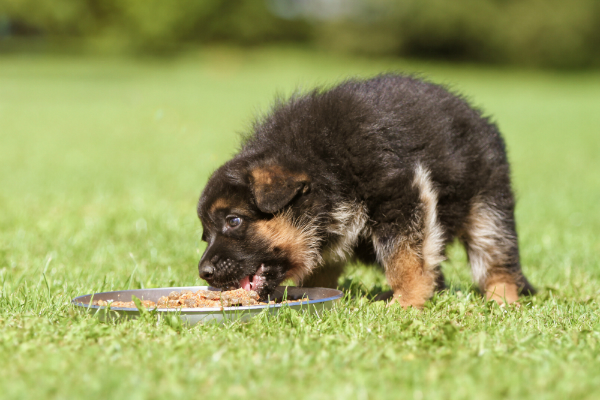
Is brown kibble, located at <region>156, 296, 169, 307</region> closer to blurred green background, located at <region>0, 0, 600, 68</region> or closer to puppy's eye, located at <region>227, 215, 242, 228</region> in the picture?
puppy's eye, located at <region>227, 215, 242, 228</region>

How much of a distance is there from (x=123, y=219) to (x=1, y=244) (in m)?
1.33

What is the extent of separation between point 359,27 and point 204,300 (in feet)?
153

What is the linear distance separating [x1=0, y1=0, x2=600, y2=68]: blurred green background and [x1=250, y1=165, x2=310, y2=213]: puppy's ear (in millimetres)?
44669

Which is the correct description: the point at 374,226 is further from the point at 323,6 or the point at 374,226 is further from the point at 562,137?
the point at 323,6

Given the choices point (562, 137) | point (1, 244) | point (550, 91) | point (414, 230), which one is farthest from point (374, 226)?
point (550, 91)

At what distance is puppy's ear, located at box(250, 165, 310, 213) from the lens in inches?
153

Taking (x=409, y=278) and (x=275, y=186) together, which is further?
(x=409, y=278)

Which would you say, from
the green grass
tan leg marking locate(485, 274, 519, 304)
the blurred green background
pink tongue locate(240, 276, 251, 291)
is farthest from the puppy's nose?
the blurred green background

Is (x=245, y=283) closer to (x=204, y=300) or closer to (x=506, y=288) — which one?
(x=204, y=300)

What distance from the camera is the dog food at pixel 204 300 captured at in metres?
3.73

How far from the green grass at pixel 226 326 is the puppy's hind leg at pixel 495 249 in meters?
0.19

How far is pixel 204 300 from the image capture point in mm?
3885

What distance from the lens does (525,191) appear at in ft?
33.2

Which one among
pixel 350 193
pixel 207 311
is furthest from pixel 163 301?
pixel 350 193
